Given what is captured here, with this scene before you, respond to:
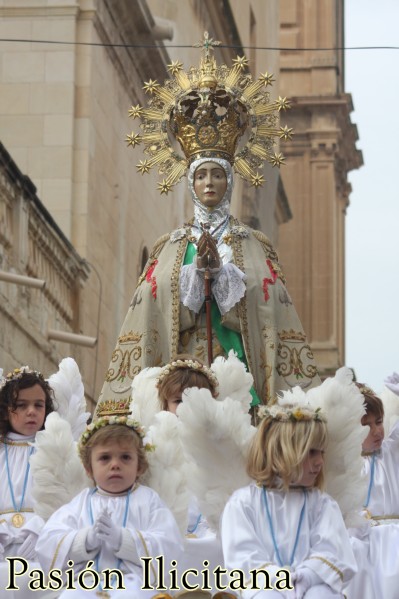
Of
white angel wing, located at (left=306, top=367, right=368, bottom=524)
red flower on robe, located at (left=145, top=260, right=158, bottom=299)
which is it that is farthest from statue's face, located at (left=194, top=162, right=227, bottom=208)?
white angel wing, located at (left=306, top=367, right=368, bottom=524)

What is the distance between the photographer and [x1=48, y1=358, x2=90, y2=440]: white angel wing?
11.9 meters

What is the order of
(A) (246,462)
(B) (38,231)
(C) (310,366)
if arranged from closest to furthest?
(A) (246,462)
(C) (310,366)
(B) (38,231)

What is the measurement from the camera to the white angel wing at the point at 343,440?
1023cm

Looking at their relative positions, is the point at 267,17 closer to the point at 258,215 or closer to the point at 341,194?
the point at 258,215

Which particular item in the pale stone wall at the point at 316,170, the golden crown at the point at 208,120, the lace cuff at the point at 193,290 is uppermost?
the pale stone wall at the point at 316,170

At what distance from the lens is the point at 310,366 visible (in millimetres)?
13523

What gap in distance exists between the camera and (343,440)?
1023 cm

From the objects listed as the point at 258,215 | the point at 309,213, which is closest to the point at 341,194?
the point at 309,213

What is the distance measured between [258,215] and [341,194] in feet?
67.9

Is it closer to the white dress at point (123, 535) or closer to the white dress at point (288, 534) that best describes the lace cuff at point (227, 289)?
the white dress at point (123, 535)

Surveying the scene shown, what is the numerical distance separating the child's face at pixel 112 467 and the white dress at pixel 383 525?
1754 millimetres

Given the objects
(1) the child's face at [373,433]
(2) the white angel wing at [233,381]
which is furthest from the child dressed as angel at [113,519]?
(1) the child's face at [373,433]

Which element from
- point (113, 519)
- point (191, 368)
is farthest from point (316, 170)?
point (113, 519)

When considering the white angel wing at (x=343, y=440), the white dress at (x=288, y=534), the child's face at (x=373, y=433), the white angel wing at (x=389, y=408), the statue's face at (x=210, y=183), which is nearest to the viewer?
the white dress at (x=288, y=534)
